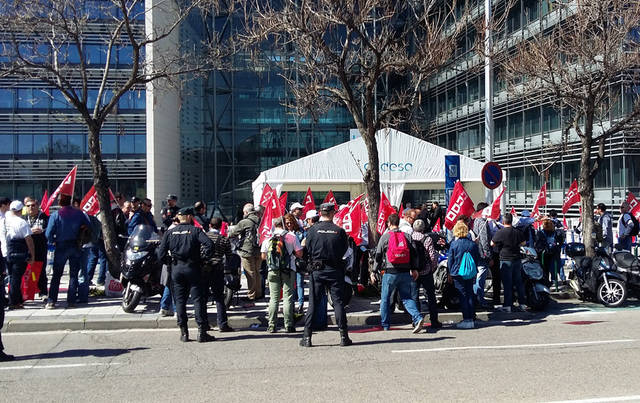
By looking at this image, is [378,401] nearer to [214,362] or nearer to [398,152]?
[214,362]

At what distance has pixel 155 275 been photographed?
10.4 metres

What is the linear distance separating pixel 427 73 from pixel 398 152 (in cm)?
628

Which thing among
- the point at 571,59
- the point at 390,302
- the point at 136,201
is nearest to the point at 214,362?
the point at 390,302

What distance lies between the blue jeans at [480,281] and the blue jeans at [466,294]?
0.95 meters

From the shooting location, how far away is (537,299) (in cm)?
1097

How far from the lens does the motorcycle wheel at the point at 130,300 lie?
10341mm

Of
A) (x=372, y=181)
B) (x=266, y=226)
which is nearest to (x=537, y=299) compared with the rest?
(x=372, y=181)

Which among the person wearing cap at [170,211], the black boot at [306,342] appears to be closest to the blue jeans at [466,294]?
the black boot at [306,342]

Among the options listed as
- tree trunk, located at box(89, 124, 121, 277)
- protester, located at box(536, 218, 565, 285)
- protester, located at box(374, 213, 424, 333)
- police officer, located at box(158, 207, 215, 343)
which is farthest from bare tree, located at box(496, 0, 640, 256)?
tree trunk, located at box(89, 124, 121, 277)

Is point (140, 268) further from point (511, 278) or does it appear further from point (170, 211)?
point (511, 278)

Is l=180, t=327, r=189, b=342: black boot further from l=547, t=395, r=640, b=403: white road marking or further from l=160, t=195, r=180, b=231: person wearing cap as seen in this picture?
l=547, t=395, r=640, b=403: white road marking

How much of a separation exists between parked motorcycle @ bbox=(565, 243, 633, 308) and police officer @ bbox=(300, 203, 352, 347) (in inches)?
226

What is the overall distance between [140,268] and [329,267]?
3678 mm

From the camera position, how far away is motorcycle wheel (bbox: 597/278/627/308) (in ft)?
36.7
